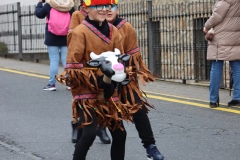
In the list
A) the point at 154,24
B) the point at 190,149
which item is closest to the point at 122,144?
the point at 190,149

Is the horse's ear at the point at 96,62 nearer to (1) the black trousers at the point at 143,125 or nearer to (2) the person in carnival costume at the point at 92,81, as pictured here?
(2) the person in carnival costume at the point at 92,81

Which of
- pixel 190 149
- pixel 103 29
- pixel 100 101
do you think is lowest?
pixel 190 149

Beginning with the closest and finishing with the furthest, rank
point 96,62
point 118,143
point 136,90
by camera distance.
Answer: point 96,62 → point 118,143 → point 136,90

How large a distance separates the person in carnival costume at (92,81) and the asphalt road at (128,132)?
1.20 metres

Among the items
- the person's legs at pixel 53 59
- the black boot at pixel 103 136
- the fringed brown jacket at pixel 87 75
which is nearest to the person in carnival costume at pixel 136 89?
the fringed brown jacket at pixel 87 75

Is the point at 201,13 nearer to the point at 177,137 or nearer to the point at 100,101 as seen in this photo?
the point at 177,137

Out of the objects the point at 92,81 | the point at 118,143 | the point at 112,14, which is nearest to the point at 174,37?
the point at 112,14

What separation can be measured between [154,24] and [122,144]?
8.10 m

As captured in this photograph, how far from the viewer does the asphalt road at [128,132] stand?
6531mm

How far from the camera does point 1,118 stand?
8633 mm

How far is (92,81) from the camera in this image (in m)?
5.12

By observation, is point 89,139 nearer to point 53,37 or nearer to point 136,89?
point 136,89

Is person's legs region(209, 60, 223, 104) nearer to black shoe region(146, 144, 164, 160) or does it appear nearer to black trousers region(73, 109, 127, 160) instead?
black shoe region(146, 144, 164, 160)

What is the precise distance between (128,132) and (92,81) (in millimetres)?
2558
